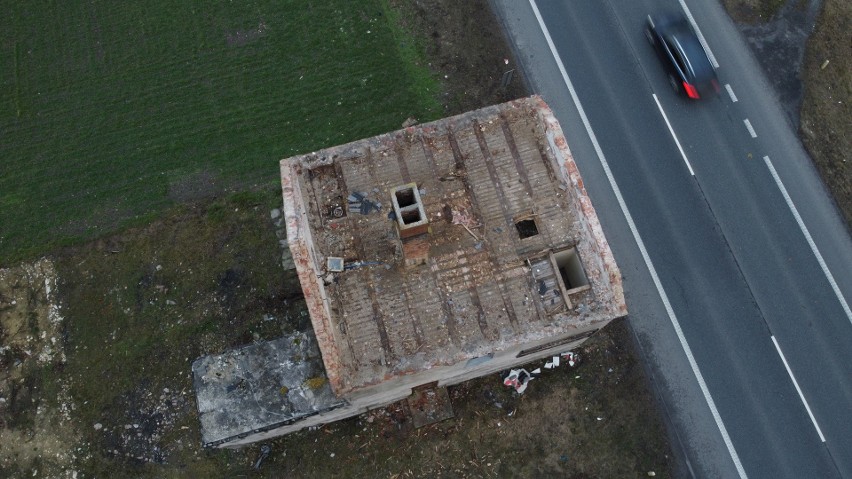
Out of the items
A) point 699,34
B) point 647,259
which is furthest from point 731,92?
point 647,259

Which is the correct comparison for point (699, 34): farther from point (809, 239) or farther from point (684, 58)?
point (809, 239)

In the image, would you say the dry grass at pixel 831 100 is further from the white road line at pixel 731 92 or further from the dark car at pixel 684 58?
the dark car at pixel 684 58

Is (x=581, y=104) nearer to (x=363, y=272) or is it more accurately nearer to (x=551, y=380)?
(x=551, y=380)

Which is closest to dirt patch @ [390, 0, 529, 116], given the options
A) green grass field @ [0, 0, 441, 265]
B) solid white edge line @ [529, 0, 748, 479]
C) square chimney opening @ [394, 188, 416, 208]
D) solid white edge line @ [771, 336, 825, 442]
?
green grass field @ [0, 0, 441, 265]

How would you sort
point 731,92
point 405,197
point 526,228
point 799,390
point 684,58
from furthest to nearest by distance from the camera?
point 731,92 → point 684,58 → point 799,390 → point 526,228 → point 405,197

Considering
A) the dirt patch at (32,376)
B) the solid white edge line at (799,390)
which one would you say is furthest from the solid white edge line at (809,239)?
the dirt patch at (32,376)

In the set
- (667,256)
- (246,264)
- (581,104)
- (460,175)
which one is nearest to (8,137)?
(246,264)
